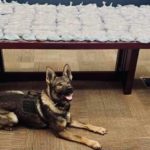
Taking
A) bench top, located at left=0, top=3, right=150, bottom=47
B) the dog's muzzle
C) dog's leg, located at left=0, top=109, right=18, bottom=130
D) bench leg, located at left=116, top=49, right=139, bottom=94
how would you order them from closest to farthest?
1. the dog's muzzle
2. dog's leg, located at left=0, top=109, right=18, bottom=130
3. bench top, located at left=0, top=3, right=150, bottom=47
4. bench leg, located at left=116, top=49, right=139, bottom=94

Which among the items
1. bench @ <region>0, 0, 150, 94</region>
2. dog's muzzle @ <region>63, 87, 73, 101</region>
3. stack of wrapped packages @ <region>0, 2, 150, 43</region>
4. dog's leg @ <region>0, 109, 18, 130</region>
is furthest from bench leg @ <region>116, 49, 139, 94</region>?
dog's leg @ <region>0, 109, 18, 130</region>

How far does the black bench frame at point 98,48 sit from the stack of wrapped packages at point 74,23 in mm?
34

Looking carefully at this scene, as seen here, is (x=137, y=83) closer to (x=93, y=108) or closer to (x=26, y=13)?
(x=93, y=108)

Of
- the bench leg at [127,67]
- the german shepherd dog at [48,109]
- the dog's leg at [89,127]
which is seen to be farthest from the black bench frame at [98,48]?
the dog's leg at [89,127]

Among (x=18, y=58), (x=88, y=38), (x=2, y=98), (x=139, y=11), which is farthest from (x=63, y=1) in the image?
(x=2, y=98)

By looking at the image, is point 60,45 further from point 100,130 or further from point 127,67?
point 127,67

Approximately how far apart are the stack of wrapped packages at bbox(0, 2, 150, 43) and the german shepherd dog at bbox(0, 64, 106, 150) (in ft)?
1.10

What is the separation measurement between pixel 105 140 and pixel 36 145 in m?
0.44

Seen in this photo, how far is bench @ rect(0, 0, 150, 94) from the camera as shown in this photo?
204cm

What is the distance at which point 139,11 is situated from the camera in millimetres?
2562

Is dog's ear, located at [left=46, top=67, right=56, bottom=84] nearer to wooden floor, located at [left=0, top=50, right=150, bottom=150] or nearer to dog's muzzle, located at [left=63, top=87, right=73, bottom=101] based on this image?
dog's muzzle, located at [left=63, top=87, right=73, bottom=101]

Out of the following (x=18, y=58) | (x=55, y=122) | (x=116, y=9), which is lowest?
(x=18, y=58)

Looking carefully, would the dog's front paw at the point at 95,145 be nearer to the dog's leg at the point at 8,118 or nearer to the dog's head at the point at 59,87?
the dog's head at the point at 59,87

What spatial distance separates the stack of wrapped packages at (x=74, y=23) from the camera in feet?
6.79
